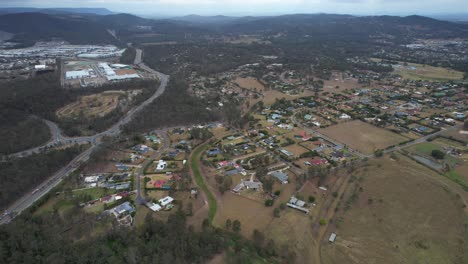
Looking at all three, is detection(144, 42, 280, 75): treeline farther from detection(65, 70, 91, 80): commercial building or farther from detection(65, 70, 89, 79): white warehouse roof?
detection(65, 70, 89, 79): white warehouse roof

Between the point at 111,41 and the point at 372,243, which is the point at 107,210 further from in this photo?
the point at 111,41

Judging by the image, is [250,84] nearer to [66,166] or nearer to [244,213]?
[66,166]

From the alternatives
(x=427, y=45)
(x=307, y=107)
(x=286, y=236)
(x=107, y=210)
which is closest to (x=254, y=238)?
(x=286, y=236)

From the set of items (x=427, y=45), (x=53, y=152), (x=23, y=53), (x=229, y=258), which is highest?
(x=427, y=45)

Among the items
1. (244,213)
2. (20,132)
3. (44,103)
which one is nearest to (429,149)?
(244,213)

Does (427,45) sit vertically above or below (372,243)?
above

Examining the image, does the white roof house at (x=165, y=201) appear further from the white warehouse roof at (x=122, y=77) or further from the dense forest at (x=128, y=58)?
the dense forest at (x=128, y=58)
